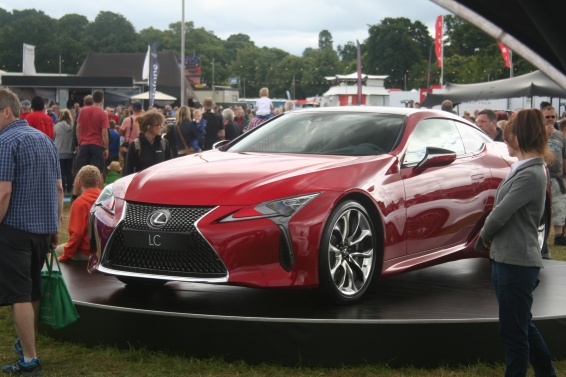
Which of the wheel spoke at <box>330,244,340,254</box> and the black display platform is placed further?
the wheel spoke at <box>330,244,340,254</box>

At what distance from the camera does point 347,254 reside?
6043 millimetres

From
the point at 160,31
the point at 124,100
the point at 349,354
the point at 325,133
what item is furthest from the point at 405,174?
the point at 160,31

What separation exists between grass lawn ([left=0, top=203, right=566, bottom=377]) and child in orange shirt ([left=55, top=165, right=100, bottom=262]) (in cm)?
212

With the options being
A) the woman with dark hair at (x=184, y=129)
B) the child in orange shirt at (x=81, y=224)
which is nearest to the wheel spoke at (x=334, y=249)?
the child in orange shirt at (x=81, y=224)

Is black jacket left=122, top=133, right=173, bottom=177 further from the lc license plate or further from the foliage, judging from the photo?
the foliage

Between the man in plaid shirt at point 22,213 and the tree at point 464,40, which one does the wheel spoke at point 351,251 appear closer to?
the man in plaid shirt at point 22,213

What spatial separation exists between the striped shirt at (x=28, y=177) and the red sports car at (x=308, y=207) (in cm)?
69

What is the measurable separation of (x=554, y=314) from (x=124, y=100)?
155ft

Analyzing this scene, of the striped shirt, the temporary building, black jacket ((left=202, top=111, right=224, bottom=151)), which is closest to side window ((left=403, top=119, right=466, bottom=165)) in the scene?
the striped shirt

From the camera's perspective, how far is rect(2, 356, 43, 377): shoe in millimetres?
5301

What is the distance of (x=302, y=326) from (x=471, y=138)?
11.0 ft

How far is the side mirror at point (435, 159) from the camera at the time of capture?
677 centimetres

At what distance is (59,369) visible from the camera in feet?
18.1

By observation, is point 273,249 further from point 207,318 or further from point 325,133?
point 325,133
